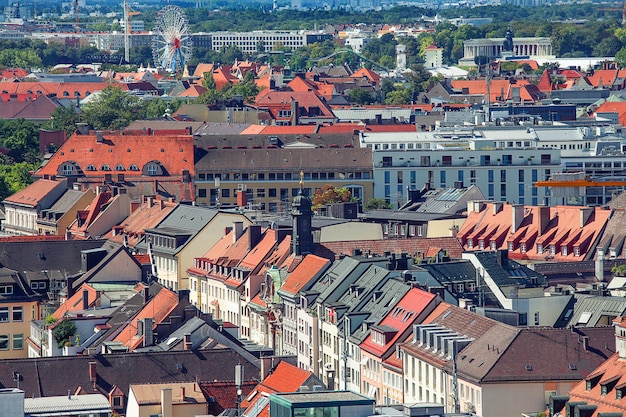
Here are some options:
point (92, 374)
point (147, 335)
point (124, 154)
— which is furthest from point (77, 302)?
point (124, 154)

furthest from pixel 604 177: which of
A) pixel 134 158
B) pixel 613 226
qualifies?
pixel 613 226

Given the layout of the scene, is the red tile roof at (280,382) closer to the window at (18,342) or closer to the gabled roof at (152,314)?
the gabled roof at (152,314)

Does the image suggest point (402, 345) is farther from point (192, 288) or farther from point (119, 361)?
point (192, 288)

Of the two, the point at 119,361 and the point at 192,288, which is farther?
the point at 192,288

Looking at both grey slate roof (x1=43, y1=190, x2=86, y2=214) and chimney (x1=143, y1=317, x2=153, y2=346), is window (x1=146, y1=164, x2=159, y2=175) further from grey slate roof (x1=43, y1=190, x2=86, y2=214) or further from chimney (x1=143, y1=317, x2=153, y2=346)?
chimney (x1=143, y1=317, x2=153, y2=346)

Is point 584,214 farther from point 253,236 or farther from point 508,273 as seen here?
point 508,273

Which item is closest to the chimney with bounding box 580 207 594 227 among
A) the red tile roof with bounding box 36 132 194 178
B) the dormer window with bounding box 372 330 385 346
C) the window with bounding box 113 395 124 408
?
the dormer window with bounding box 372 330 385 346
